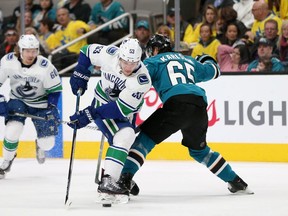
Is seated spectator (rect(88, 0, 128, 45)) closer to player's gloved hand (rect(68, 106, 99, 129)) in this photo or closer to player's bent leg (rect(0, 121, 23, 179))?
player's bent leg (rect(0, 121, 23, 179))

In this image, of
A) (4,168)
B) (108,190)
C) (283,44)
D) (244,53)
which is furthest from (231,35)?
(108,190)

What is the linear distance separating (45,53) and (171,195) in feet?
12.6

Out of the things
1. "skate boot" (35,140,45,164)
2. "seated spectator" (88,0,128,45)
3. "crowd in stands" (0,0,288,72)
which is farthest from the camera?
"seated spectator" (88,0,128,45)

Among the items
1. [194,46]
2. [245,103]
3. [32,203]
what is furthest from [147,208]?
[194,46]

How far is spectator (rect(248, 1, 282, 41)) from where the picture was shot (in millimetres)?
8539

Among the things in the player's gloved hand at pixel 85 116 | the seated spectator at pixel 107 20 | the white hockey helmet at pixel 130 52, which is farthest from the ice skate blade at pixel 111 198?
the seated spectator at pixel 107 20

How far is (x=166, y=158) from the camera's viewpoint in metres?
8.48

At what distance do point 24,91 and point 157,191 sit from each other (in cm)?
172

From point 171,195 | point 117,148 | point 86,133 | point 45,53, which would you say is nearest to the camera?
point 117,148

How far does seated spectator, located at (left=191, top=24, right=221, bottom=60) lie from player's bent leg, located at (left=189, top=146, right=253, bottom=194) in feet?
9.19

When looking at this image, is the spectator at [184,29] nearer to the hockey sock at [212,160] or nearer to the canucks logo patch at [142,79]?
the hockey sock at [212,160]

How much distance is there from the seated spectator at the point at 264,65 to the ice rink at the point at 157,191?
35.0 inches

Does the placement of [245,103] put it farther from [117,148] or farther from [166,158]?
[117,148]

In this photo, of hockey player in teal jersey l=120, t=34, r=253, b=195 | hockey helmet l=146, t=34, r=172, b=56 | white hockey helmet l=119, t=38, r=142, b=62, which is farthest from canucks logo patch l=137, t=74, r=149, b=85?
hockey helmet l=146, t=34, r=172, b=56
